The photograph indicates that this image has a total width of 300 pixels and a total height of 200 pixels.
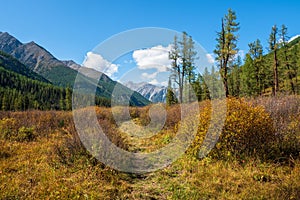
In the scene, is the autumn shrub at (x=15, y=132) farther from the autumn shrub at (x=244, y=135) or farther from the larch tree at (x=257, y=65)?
the larch tree at (x=257, y=65)

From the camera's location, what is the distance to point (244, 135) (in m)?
6.49

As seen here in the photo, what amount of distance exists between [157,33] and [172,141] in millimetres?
3994

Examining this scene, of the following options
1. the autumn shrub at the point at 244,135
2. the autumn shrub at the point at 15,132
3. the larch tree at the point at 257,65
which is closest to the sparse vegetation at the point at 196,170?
the autumn shrub at the point at 244,135

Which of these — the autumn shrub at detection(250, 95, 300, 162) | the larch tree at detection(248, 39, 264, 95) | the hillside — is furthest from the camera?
the hillside

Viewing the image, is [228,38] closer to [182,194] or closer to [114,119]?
[114,119]

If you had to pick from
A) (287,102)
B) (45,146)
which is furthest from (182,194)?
(287,102)

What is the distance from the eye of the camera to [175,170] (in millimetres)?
6223

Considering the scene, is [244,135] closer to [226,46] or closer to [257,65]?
[226,46]

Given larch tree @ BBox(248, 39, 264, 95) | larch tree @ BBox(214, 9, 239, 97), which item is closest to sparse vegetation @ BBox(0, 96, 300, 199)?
larch tree @ BBox(214, 9, 239, 97)

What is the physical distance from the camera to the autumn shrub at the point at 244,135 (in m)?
6.39

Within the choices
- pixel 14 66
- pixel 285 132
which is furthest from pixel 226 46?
pixel 14 66

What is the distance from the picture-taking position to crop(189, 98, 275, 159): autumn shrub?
252 inches

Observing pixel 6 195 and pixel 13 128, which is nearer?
pixel 6 195

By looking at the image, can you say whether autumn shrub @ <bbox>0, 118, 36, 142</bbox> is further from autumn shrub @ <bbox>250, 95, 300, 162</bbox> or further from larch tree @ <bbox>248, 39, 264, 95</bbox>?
larch tree @ <bbox>248, 39, 264, 95</bbox>
